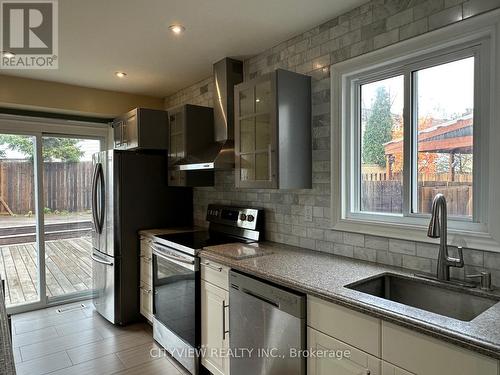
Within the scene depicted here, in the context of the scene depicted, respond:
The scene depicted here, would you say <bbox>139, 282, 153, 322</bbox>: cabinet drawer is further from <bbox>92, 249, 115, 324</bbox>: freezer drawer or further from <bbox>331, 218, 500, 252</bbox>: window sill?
<bbox>331, 218, 500, 252</bbox>: window sill

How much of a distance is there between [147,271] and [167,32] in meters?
2.20

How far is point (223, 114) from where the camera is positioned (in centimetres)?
305

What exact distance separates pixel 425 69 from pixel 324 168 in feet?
2.85

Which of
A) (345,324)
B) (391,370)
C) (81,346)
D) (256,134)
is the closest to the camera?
(391,370)

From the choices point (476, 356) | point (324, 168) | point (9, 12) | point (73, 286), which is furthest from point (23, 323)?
point (476, 356)

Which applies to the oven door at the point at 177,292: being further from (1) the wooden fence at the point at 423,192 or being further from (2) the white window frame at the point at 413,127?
(1) the wooden fence at the point at 423,192

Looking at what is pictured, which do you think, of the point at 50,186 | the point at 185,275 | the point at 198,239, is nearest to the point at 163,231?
the point at 198,239

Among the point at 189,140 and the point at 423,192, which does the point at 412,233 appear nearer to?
the point at 423,192

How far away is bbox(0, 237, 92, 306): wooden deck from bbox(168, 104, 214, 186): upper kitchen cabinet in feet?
5.79

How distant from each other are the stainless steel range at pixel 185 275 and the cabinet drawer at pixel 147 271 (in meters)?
0.14

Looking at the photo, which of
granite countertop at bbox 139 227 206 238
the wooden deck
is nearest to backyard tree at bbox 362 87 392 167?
granite countertop at bbox 139 227 206 238

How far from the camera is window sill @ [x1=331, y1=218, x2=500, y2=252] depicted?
63.5 inches

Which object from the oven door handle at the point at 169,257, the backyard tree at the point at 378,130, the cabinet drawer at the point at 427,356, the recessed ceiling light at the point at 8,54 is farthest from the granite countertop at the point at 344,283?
the recessed ceiling light at the point at 8,54

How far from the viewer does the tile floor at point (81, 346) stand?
102 inches
